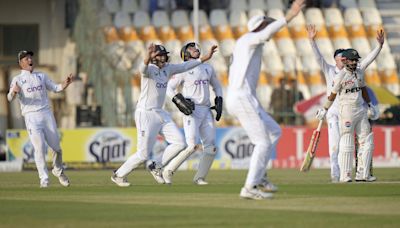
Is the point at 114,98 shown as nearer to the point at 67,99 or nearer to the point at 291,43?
the point at 67,99

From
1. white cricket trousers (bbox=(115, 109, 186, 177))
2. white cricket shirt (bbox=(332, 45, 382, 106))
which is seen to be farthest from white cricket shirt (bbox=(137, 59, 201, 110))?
white cricket shirt (bbox=(332, 45, 382, 106))

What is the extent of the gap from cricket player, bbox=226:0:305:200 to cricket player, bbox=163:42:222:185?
4.42 m

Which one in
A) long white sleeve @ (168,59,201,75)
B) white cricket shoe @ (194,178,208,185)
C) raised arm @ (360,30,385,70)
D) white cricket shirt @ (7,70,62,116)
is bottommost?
white cricket shoe @ (194,178,208,185)

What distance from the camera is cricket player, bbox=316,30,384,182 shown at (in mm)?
19328

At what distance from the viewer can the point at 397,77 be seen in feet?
125

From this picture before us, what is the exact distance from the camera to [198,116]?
20.0 meters

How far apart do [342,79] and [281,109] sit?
14599 mm

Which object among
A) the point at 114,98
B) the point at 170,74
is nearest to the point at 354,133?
the point at 170,74

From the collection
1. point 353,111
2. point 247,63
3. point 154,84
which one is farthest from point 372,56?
point 247,63

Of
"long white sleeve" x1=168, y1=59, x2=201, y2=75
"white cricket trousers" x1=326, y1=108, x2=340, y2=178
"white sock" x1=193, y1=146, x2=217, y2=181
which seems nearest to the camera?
"long white sleeve" x1=168, y1=59, x2=201, y2=75

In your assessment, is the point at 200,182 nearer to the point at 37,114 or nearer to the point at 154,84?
the point at 154,84

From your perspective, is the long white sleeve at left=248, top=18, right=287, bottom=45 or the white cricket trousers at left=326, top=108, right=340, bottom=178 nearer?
the long white sleeve at left=248, top=18, right=287, bottom=45

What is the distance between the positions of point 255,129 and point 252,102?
344 millimetres

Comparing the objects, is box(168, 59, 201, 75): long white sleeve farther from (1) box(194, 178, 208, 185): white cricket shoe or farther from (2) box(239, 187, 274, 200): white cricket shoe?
(2) box(239, 187, 274, 200): white cricket shoe
